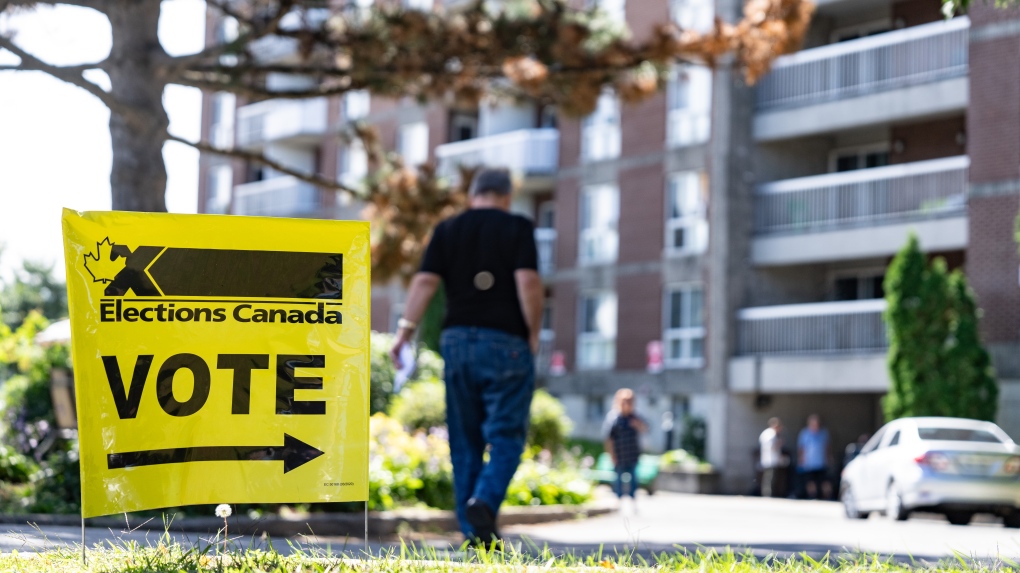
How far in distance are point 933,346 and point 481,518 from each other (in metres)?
19.1

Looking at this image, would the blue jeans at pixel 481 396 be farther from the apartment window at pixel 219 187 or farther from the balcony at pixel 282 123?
the apartment window at pixel 219 187

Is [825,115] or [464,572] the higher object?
[825,115]

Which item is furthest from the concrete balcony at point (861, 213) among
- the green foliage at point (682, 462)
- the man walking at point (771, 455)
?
the green foliage at point (682, 462)

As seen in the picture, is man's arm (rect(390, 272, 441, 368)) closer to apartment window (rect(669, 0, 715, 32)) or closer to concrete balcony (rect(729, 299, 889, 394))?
concrete balcony (rect(729, 299, 889, 394))

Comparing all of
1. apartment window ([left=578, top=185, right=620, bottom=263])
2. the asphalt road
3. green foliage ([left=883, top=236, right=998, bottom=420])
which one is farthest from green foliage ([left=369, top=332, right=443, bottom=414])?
apartment window ([left=578, top=185, right=620, bottom=263])

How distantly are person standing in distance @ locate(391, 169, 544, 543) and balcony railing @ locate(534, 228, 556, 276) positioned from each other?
28403 mm

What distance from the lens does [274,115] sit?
46.5 m

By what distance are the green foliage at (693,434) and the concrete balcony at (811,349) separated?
4.13 feet

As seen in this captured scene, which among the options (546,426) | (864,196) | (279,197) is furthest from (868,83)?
(279,197)

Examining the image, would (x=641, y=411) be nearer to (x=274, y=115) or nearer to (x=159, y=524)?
(x=274, y=115)

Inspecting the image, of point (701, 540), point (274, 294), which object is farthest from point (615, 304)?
point (274, 294)

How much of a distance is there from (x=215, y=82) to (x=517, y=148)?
79.8ft

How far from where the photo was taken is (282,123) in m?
46.2

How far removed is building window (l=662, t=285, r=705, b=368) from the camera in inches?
1266
